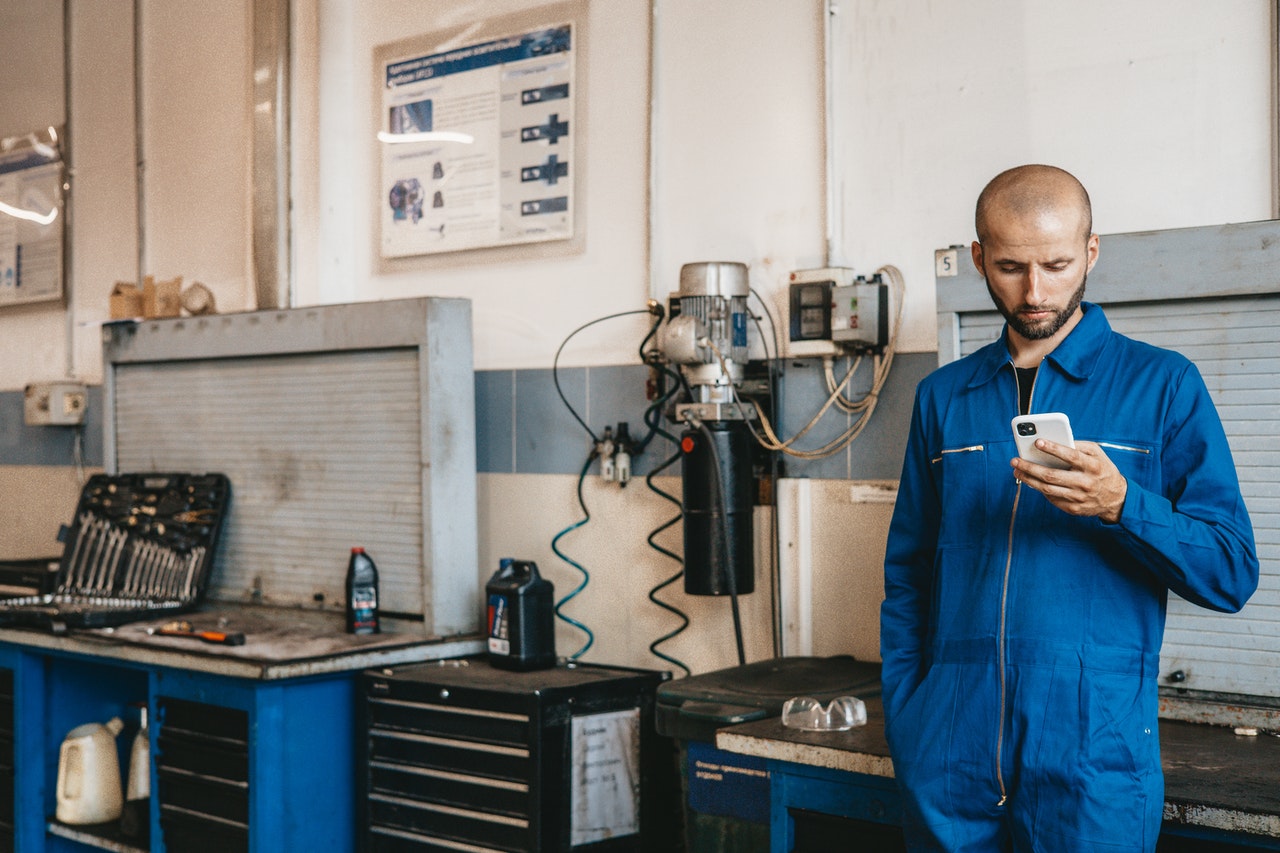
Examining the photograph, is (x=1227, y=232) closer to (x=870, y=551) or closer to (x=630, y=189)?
(x=870, y=551)

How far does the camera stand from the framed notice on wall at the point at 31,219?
4.66m

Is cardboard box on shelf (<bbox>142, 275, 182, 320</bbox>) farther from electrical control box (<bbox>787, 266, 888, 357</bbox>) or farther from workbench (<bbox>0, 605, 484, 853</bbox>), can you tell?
electrical control box (<bbox>787, 266, 888, 357</bbox>)

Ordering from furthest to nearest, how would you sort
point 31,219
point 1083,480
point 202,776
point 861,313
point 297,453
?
point 31,219 → point 297,453 → point 202,776 → point 861,313 → point 1083,480

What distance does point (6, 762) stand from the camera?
3.48m

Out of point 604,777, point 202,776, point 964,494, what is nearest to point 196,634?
point 202,776

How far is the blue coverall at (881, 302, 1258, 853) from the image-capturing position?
1.51 metres

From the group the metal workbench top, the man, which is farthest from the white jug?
the man

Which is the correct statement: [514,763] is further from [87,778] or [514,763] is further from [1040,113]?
[1040,113]

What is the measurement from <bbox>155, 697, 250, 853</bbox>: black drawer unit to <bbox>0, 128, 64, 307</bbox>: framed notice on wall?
2.34 meters

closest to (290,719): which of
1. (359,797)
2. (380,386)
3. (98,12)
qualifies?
(359,797)

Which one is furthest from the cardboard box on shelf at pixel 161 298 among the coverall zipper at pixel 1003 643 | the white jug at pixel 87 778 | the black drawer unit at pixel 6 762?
the coverall zipper at pixel 1003 643

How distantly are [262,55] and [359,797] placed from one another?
2.26 metres

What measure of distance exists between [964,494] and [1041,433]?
0.76 feet

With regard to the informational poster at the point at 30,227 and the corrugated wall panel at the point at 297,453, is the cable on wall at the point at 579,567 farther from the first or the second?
the informational poster at the point at 30,227
